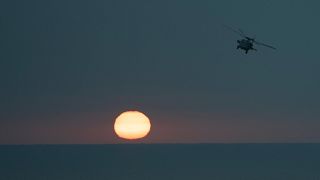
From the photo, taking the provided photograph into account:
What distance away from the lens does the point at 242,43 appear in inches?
3989
